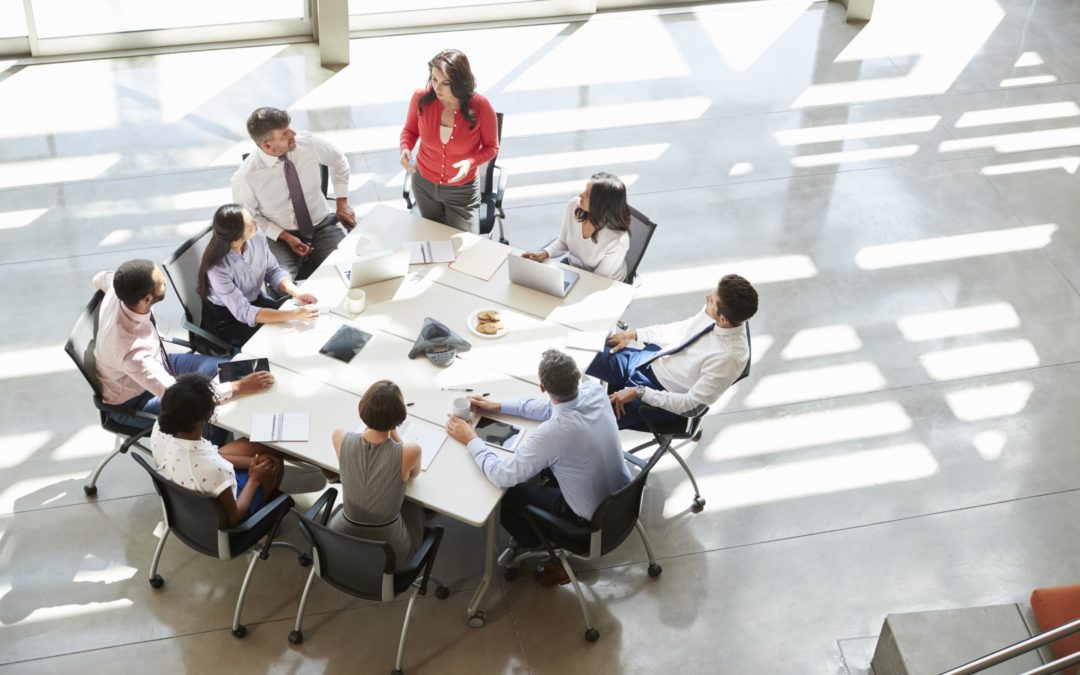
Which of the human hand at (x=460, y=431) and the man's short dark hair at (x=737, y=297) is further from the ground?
the man's short dark hair at (x=737, y=297)

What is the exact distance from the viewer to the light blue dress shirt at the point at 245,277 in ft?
16.9

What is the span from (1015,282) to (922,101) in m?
2.11

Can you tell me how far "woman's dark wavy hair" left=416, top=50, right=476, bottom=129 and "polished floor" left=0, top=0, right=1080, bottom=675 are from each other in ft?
3.76

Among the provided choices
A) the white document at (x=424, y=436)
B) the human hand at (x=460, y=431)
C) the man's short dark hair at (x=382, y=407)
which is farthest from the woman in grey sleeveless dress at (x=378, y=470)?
the human hand at (x=460, y=431)

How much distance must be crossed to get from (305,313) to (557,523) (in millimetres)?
1630

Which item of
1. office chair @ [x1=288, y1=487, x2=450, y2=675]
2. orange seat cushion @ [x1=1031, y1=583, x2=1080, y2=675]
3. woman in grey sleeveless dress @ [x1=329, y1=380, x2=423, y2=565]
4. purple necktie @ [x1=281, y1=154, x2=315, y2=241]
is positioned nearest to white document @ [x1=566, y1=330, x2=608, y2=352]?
woman in grey sleeveless dress @ [x1=329, y1=380, x2=423, y2=565]

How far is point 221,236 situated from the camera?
5070 millimetres

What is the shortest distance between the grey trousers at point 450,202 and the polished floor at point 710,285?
27.6 inches

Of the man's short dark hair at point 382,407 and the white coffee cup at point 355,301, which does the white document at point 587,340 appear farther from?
the man's short dark hair at point 382,407

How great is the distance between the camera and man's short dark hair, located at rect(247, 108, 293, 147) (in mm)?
5426

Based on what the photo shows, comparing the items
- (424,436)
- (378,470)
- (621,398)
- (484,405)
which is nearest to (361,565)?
(378,470)

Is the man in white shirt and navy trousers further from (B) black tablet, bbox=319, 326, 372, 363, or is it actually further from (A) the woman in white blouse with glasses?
(A) the woman in white blouse with glasses

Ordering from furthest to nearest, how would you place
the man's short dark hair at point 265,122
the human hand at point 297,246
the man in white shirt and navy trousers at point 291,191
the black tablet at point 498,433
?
the human hand at point 297,246, the man in white shirt and navy trousers at point 291,191, the man's short dark hair at point 265,122, the black tablet at point 498,433

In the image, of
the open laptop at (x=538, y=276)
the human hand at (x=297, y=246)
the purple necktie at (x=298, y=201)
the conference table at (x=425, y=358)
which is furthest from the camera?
the human hand at (x=297, y=246)
